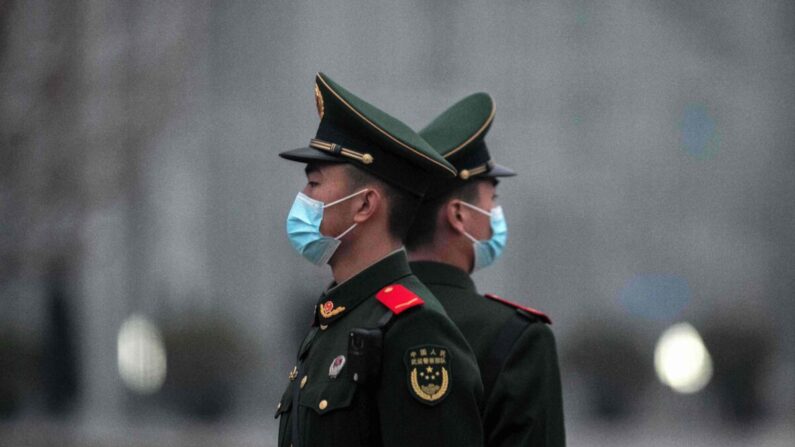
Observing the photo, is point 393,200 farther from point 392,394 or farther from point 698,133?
point 698,133

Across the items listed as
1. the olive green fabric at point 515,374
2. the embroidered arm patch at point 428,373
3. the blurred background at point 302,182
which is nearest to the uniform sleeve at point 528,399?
the olive green fabric at point 515,374

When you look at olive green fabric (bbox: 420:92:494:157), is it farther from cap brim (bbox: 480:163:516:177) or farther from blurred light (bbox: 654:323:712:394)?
blurred light (bbox: 654:323:712:394)

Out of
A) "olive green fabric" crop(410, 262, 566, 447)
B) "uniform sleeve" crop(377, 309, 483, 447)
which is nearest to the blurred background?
"olive green fabric" crop(410, 262, 566, 447)

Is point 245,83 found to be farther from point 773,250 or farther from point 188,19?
point 773,250

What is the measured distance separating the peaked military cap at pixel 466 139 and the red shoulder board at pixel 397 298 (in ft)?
3.65

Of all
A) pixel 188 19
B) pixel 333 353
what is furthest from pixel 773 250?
pixel 333 353

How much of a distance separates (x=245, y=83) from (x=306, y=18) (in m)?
2.27

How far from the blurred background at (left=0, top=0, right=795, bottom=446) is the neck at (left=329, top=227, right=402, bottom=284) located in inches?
713

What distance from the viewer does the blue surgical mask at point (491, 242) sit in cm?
425

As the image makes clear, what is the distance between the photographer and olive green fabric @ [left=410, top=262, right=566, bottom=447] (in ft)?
11.7

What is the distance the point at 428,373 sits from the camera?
110 inches

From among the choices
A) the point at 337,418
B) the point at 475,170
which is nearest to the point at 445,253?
the point at 475,170

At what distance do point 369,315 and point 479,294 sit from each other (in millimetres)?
993

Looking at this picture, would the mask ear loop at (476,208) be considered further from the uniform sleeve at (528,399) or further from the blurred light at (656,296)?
the blurred light at (656,296)
